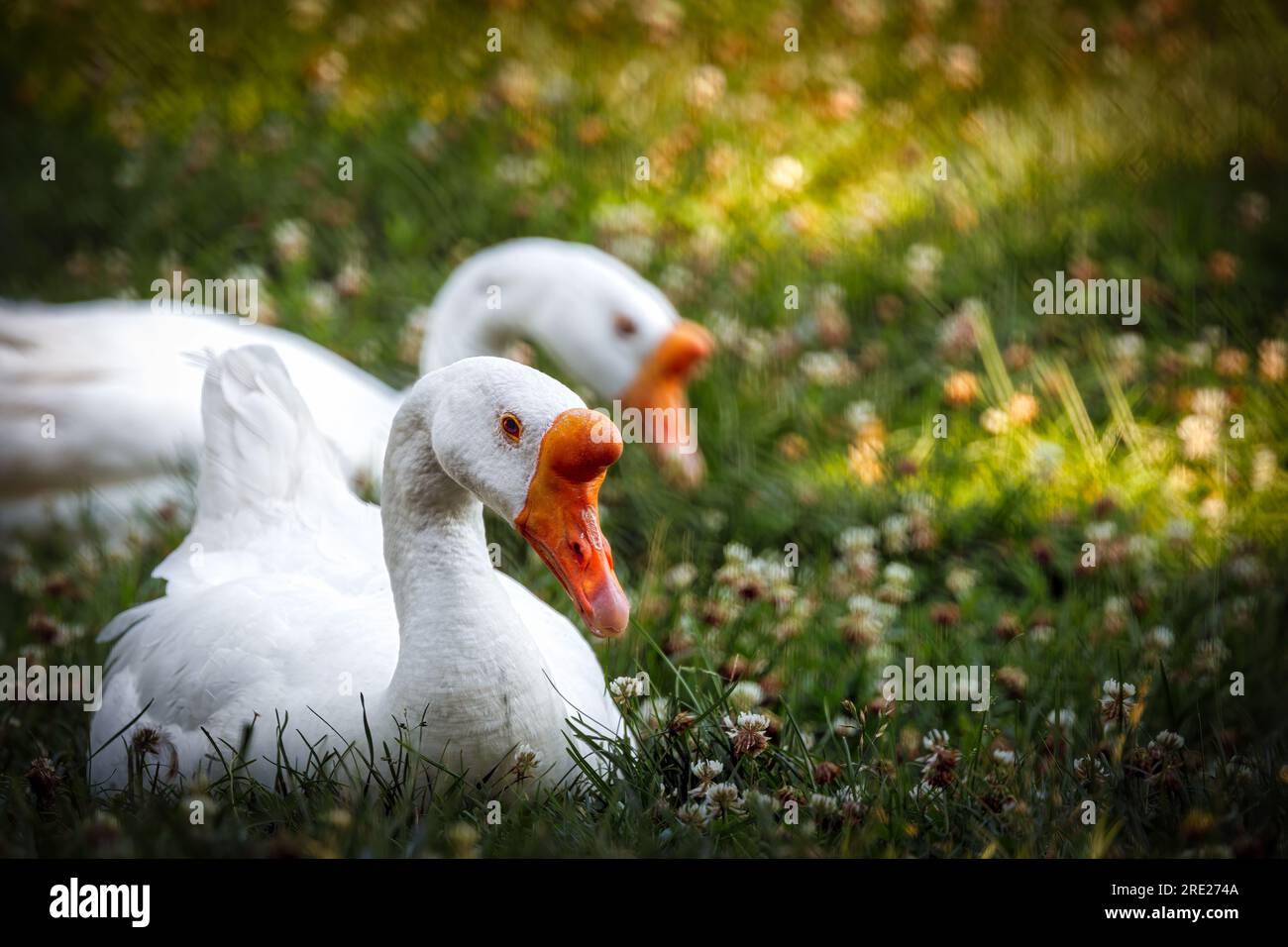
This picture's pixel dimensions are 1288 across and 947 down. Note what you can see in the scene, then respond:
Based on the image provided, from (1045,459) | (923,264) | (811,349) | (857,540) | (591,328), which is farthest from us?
(923,264)

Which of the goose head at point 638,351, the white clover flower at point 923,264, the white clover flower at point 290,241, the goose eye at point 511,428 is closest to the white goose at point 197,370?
the goose head at point 638,351

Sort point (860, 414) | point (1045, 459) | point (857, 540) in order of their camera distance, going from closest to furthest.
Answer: point (857, 540)
point (1045, 459)
point (860, 414)

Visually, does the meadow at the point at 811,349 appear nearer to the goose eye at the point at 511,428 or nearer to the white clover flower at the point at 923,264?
the white clover flower at the point at 923,264

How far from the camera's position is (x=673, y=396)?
481cm

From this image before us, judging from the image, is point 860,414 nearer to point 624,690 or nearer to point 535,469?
point 624,690

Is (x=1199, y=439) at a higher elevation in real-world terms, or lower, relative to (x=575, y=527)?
higher

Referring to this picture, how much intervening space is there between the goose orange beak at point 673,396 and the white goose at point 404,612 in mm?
1423

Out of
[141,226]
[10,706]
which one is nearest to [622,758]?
[10,706]

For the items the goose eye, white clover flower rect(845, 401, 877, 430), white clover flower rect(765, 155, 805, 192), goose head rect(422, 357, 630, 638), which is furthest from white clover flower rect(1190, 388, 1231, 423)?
the goose eye

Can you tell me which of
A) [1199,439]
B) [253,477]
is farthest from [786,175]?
[253,477]

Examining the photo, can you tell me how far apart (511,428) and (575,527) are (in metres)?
0.23

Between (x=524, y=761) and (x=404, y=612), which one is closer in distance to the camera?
(x=524, y=761)

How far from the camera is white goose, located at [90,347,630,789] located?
103 inches

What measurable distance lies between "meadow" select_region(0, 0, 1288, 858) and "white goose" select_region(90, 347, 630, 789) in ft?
0.38
